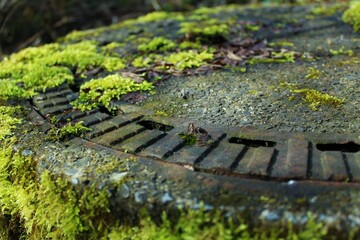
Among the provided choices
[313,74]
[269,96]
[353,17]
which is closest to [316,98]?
[269,96]

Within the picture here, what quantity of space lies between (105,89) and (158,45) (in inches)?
32.6

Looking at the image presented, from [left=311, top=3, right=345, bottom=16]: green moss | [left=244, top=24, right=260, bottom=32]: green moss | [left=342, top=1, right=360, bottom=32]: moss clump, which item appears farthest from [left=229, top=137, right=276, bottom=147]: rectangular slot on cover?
[left=311, top=3, right=345, bottom=16]: green moss

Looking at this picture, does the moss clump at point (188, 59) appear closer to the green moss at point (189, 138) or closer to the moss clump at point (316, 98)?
the moss clump at point (316, 98)

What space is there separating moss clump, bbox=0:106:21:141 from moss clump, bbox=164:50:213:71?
0.97 metres

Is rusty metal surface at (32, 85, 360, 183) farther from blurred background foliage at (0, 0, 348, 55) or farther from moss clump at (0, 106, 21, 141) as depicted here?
blurred background foliage at (0, 0, 348, 55)

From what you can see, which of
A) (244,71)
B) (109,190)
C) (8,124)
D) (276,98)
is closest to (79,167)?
(109,190)

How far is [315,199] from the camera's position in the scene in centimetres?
124

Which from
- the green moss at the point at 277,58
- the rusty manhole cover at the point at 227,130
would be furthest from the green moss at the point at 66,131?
the green moss at the point at 277,58

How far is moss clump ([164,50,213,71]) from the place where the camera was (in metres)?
2.49

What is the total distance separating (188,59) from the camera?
2.59m

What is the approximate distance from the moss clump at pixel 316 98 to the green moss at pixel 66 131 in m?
1.01

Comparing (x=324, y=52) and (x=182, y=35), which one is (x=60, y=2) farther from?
(x=324, y=52)

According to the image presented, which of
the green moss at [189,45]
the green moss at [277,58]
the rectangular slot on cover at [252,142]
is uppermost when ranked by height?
the green moss at [189,45]

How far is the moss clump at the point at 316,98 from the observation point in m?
1.87
